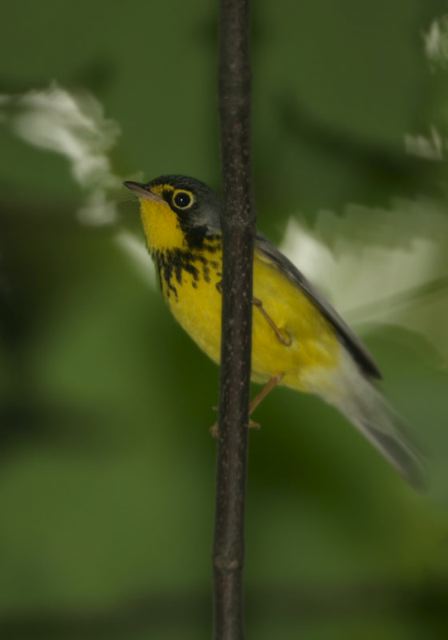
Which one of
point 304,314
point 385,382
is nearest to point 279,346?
point 304,314

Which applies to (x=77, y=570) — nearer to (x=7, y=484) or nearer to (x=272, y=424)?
(x=7, y=484)

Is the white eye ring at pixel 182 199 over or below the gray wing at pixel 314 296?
over

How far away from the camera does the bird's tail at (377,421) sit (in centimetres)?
136

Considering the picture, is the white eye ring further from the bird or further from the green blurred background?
the green blurred background

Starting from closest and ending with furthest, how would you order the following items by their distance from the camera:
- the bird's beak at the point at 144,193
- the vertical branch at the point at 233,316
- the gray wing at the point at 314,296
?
the vertical branch at the point at 233,316, the bird's beak at the point at 144,193, the gray wing at the point at 314,296

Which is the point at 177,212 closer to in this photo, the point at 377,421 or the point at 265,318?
the point at 265,318

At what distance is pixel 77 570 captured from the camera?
5.92 feet

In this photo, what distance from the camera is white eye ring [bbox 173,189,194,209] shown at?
1.15 meters

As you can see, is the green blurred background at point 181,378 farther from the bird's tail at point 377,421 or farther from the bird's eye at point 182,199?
the bird's eye at point 182,199

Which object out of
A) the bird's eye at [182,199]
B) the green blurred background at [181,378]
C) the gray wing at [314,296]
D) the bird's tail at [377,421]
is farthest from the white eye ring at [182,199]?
the green blurred background at [181,378]

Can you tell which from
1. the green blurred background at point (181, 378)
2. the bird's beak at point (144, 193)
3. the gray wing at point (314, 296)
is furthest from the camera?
the green blurred background at point (181, 378)

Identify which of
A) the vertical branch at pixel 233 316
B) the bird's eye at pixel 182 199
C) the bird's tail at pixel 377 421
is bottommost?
the vertical branch at pixel 233 316

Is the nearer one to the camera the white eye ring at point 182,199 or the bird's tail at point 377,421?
the white eye ring at point 182,199

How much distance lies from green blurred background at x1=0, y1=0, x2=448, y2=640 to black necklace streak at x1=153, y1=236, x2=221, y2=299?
482 mm
